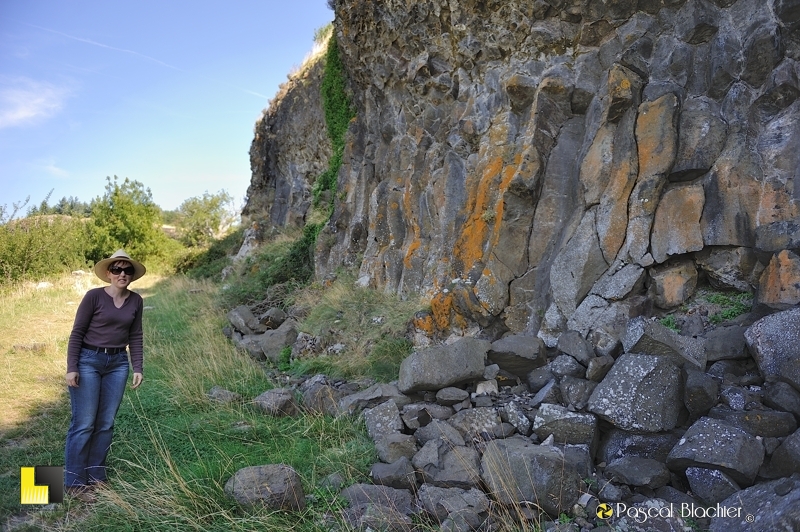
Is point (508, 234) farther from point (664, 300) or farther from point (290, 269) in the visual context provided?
point (290, 269)

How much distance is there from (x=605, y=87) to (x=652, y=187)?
5.53 ft

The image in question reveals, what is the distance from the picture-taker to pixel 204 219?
30.7m

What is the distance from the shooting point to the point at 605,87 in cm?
644

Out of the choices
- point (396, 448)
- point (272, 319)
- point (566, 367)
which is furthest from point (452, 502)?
point (272, 319)

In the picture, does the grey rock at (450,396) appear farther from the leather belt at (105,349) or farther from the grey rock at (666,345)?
the leather belt at (105,349)

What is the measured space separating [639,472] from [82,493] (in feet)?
14.5

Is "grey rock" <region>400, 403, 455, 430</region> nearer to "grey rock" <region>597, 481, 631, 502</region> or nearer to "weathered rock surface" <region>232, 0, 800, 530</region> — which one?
"weathered rock surface" <region>232, 0, 800, 530</region>

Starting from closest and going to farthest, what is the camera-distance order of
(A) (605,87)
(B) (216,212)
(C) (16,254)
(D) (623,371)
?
(D) (623,371) < (A) (605,87) < (C) (16,254) < (B) (216,212)

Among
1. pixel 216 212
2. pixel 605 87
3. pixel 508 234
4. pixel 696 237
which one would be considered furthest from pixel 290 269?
pixel 216 212

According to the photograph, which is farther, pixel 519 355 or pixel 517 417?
pixel 519 355

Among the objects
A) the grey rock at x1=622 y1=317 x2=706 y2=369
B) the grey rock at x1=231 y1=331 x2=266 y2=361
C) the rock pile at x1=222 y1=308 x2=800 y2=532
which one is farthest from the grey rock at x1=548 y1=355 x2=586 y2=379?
the grey rock at x1=231 y1=331 x2=266 y2=361

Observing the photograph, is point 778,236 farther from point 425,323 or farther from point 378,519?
point 378,519

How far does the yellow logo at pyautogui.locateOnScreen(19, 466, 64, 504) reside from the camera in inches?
164

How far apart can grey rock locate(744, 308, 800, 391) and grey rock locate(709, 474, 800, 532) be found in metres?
0.93
